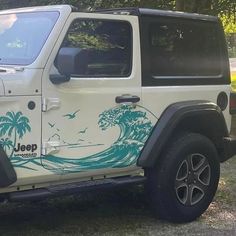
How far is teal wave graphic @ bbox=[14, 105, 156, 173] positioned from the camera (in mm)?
4875

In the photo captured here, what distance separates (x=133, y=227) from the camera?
214 inches

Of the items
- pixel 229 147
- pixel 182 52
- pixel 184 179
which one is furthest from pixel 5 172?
pixel 229 147

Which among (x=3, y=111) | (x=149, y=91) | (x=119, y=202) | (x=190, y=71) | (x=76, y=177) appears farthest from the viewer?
(x=119, y=202)

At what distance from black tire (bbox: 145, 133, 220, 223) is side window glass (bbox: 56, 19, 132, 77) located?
0.93 metres

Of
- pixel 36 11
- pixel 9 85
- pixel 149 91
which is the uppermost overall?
pixel 36 11

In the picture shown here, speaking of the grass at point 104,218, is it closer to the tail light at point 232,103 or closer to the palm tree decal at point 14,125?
the tail light at point 232,103

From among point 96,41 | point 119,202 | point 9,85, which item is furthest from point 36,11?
point 119,202

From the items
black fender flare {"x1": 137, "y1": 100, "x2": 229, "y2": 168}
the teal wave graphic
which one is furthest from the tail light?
the teal wave graphic

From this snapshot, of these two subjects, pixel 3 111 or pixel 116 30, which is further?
pixel 116 30

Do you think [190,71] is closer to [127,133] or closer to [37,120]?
[127,133]

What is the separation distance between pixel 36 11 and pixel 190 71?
165 cm

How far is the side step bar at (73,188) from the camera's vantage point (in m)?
4.52

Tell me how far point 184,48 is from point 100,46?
3.64 ft

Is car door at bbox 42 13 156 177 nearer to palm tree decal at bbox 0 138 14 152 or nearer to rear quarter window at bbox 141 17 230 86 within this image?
rear quarter window at bbox 141 17 230 86
